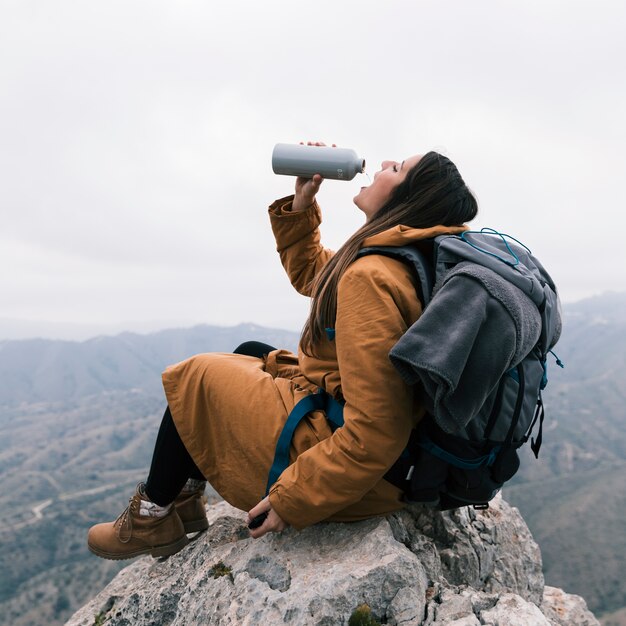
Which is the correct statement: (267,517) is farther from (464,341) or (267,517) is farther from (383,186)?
(383,186)

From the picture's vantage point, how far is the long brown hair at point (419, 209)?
4.68m

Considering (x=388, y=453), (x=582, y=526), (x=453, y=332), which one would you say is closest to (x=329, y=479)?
(x=388, y=453)

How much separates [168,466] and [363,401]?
2566mm

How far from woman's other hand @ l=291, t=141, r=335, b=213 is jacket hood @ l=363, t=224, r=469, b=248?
1617 mm

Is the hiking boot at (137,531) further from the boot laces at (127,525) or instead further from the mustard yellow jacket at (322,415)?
the mustard yellow jacket at (322,415)

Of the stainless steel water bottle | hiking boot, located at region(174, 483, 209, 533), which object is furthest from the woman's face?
hiking boot, located at region(174, 483, 209, 533)

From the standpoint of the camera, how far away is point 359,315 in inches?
159

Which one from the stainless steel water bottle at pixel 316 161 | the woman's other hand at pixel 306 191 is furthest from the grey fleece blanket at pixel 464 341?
the woman's other hand at pixel 306 191

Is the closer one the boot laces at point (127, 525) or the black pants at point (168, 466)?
the black pants at point (168, 466)

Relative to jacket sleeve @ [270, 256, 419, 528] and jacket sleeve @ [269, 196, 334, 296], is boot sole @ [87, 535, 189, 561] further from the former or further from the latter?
jacket sleeve @ [269, 196, 334, 296]

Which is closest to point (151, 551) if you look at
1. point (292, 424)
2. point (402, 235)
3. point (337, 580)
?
point (337, 580)

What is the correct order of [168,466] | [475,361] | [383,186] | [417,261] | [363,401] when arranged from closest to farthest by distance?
[475,361] < [363,401] < [417,261] < [383,186] < [168,466]

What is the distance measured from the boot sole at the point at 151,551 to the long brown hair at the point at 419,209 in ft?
11.0

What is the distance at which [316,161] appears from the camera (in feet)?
18.4
